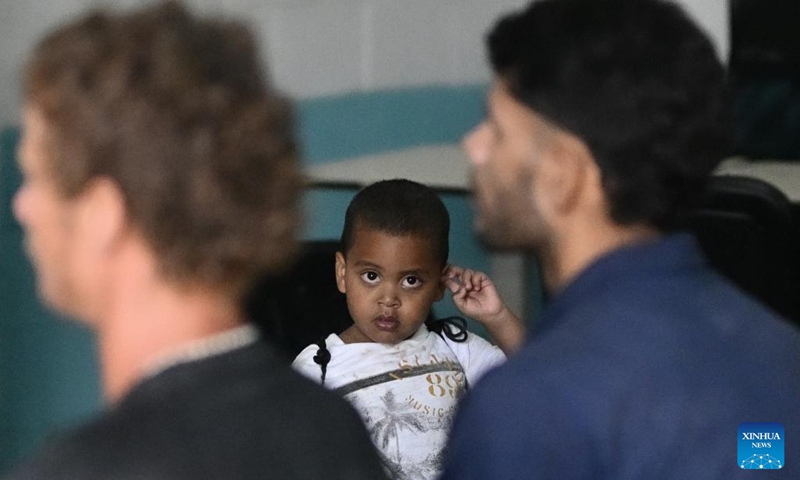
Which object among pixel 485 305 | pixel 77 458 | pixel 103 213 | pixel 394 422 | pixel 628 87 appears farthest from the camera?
pixel 485 305

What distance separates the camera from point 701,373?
117 cm

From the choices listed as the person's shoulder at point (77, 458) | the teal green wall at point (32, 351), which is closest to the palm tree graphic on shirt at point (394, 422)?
the teal green wall at point (32, 351)

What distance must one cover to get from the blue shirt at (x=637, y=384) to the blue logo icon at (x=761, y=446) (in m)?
0.01

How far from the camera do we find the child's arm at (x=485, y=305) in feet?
6.33

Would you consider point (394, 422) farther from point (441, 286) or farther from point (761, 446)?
point (761, 446)

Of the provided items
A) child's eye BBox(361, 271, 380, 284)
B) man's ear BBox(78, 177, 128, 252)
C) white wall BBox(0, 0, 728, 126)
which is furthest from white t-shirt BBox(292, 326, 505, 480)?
man's ear BBox(78, 177, 128, 252)

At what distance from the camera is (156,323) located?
0.95 meters

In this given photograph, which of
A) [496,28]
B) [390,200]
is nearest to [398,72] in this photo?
[390,200]

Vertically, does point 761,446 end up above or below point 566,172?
below

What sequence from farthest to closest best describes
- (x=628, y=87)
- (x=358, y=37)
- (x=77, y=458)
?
(x=358, y=37)
(x=628, y=87)
(x=77, y=458)

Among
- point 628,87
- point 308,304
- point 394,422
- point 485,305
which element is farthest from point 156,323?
point 308,304

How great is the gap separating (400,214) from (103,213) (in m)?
1.02

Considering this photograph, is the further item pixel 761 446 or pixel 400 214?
pixel 400 214

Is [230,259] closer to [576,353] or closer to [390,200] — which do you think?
[576,353]
